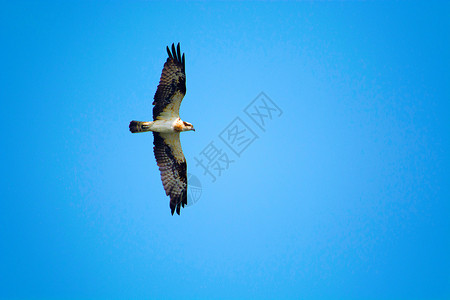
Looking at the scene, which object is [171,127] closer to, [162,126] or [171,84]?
[162,126]

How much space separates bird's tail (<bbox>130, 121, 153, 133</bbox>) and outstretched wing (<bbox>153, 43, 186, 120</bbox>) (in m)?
0.48

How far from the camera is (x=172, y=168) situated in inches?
531

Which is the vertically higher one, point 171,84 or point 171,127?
point 171,84

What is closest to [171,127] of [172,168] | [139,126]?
[139,126]

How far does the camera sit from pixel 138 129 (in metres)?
12.4

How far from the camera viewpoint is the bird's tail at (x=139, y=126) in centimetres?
1237

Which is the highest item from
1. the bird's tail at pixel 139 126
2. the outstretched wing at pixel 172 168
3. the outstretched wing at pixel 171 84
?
the outstretched wing at pixel 171 84

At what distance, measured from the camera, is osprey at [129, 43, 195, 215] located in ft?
40.0

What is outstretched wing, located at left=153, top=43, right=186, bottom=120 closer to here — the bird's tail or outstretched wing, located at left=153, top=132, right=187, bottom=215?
the bird's tail

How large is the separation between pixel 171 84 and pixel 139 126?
1558mm

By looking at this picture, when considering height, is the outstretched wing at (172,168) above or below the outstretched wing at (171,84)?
below

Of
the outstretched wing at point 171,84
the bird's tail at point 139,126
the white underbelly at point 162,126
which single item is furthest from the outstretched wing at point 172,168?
the outstretched wing at point 171,84

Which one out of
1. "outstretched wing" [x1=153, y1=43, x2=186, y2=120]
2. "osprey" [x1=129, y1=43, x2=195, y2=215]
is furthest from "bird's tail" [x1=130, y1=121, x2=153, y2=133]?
"outstretched wing" [x1=153, y1=43, x2=186, y2=120]

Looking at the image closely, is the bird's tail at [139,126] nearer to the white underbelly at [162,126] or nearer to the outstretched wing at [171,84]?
the white underbelly at [162,126]
